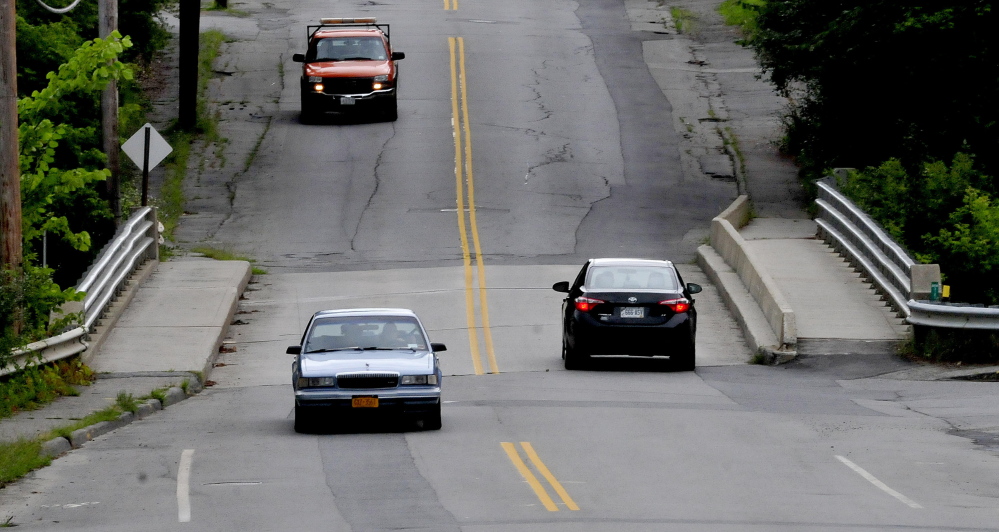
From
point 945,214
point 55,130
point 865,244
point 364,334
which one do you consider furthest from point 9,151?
point 945,214

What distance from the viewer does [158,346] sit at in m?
22.3

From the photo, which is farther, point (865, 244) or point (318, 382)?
point (865, 244)

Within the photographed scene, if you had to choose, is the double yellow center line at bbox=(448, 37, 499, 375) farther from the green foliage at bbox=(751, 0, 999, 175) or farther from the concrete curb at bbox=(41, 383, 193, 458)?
the green foliage at bbox=(751, 0, 999, 175)

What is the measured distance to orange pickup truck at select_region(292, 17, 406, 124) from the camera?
4041cm

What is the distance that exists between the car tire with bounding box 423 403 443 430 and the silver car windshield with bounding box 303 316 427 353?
90 cm

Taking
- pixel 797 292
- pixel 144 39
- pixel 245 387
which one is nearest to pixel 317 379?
pixel 245 387

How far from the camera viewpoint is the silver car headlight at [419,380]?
1582 centimetres

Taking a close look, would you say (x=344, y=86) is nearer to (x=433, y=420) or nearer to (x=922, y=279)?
(x=922, y=279)

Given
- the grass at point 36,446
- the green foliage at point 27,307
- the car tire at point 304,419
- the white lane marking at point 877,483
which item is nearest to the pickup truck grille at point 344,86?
the green foliage at point 27,307

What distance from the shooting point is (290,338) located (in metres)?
23.9

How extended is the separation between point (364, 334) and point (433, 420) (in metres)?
1.44

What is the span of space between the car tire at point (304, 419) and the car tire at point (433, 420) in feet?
3.80

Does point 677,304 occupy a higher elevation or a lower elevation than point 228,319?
higher

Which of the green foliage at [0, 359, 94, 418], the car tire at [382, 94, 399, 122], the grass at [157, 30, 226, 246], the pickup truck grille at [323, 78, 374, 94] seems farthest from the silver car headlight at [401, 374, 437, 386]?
the car tire at [382, 94, 399, 122]
